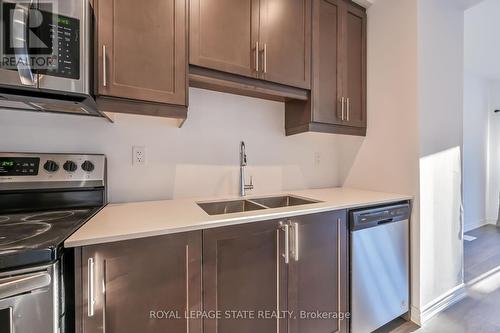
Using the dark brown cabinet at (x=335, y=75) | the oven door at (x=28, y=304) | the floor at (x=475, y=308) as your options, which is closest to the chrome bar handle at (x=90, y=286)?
the oven door at (x=28, y=304)

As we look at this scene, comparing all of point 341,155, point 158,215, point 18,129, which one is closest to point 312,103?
point 341,155

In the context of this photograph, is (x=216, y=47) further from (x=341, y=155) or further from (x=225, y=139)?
(x=341, y=155)

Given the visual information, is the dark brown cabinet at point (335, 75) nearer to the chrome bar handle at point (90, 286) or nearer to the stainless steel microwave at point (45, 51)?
the stainless steel microwave at point (45, 51)

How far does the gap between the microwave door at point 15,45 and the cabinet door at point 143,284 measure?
0.67 metres

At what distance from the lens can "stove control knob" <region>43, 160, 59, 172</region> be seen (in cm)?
119

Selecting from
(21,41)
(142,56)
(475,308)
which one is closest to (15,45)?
(21,41)

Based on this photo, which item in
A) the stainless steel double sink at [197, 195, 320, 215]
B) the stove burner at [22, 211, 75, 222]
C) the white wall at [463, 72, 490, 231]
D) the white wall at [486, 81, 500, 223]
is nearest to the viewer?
the stove burner at [22, 211, 75, 222]

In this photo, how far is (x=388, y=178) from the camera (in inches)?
74.0

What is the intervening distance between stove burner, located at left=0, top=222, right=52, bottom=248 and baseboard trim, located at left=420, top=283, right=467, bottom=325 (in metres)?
2.33

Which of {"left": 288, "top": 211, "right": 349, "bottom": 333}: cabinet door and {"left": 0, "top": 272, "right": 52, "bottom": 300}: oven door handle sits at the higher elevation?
{"left": 0, "top": 272, "right": 52, "bottom": 300}: oven door handle

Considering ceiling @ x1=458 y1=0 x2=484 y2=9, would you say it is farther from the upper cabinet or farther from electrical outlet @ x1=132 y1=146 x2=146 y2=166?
electrical outlet @ x1=132 y1=146 x2=146 y2=166

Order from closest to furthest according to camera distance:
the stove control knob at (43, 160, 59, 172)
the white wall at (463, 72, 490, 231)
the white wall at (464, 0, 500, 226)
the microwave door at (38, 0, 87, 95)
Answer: the microwave door at (38, 0, 87, 95)
the stove control knob at (43, 160, 59, 172)
the white wall at (464, 0, 500, 226)
the white wall at (463, 72, 490, 231)

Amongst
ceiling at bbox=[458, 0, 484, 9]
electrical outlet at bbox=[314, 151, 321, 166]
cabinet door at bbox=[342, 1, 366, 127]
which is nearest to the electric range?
electrical outlet at bbox=[314, 151, 321, 166]
